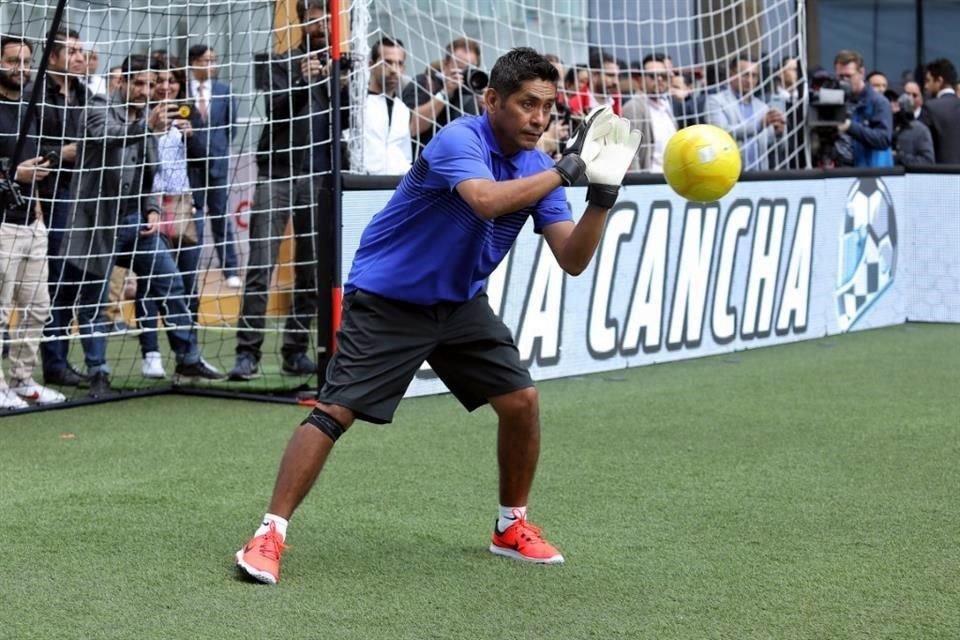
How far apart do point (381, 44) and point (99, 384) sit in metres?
2.66

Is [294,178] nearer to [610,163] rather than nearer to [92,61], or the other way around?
[92,61]

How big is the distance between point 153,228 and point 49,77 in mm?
1117

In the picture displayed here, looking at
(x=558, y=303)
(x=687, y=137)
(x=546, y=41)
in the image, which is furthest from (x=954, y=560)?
(x=546, y=41)

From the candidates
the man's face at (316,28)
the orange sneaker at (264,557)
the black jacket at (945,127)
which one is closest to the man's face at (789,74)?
the black jacket at (945,127)

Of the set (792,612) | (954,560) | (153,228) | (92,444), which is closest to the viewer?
(792,612)

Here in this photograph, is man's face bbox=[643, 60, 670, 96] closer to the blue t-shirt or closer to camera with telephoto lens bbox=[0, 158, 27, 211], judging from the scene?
camera with telephoto lens bbox=[0, 158, 27, 211]

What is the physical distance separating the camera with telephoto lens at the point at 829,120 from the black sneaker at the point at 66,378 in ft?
20.8

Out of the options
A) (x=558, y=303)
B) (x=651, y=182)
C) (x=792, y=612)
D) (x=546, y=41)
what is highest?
(x=546, y=41)

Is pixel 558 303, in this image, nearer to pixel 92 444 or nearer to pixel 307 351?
pixel 307 351

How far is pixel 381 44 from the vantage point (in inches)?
368

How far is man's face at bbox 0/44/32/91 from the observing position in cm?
855

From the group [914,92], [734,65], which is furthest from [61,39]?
[914,92]

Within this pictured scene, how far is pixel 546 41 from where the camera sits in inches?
445

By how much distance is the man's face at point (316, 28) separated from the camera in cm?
899
